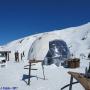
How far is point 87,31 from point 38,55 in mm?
45682

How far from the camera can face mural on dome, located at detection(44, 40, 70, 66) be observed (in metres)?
29.5

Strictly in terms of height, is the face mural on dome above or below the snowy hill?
below

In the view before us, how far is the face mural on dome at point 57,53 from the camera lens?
29516 mm

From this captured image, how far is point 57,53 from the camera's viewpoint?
30.2m

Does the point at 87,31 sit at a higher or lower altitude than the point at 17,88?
higher

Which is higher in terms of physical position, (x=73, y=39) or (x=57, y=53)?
(x=73, y=39)

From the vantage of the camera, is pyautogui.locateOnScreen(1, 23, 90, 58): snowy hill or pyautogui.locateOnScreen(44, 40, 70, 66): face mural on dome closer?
pyautogui.locateOnScreen(44, 40, 70, 66): face mural on dome

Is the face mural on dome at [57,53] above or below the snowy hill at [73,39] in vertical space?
below

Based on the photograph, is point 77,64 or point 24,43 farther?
point 24,43

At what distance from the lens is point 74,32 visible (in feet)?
360

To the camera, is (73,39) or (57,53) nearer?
(57,53)

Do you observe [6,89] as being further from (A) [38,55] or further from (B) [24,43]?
(B) [24,43]

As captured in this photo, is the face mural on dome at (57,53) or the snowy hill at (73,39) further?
the snowy hill at (73,39)

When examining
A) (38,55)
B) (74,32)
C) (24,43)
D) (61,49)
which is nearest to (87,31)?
(74,32)
